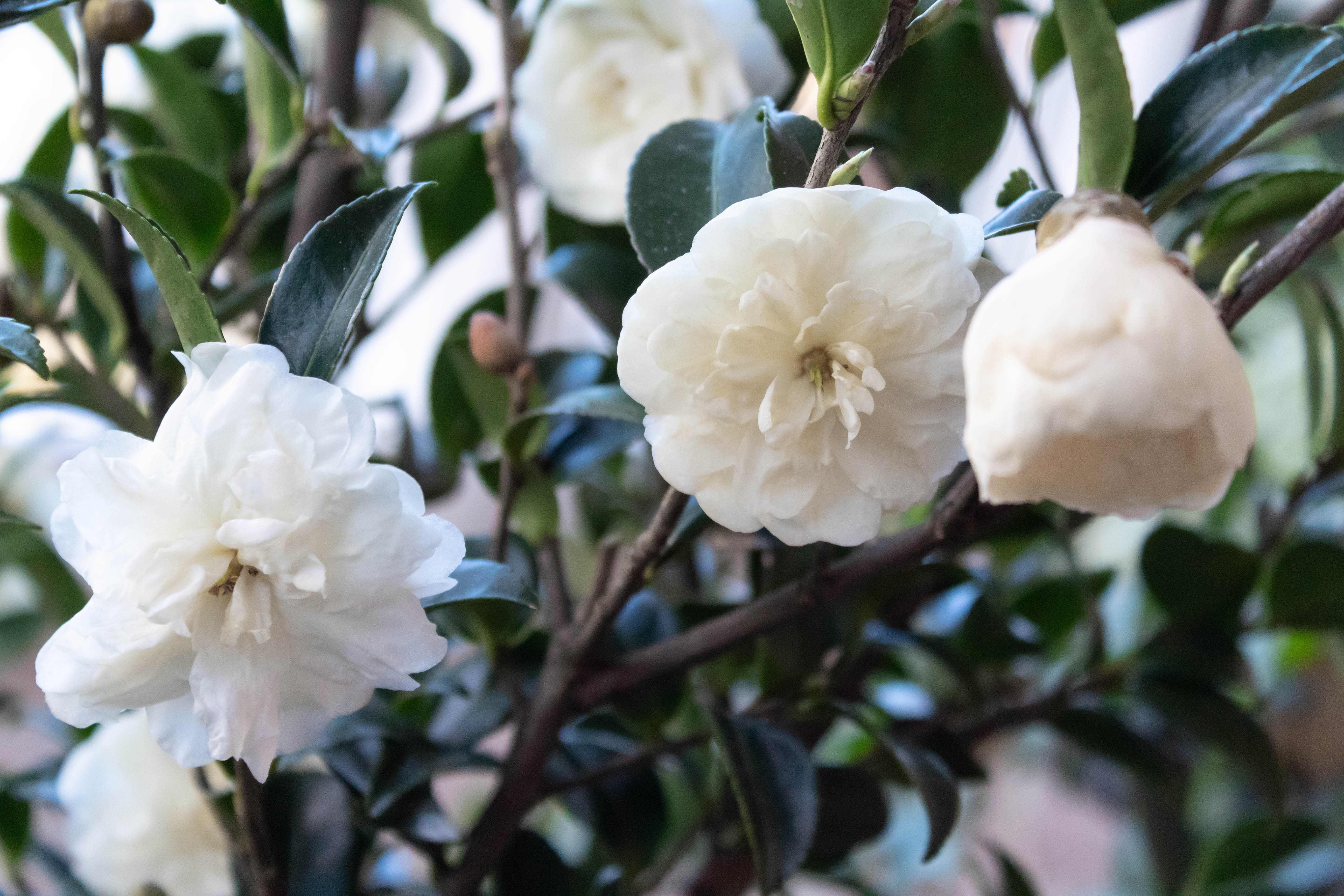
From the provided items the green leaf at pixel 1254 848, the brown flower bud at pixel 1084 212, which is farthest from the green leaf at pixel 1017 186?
the green leaf at pixel 1254 848

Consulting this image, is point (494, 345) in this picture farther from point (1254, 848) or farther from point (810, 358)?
point (1254, 848)

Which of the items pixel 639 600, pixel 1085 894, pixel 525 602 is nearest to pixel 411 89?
pixel 639 600

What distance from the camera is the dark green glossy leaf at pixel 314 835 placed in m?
0.44

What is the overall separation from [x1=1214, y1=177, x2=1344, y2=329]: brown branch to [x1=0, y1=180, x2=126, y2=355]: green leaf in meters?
0.49

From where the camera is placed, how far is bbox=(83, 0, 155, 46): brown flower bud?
0.41 meters

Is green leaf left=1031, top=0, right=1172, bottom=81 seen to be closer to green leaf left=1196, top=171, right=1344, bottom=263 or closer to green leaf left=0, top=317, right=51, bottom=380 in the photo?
green leaf left=1196, top=171, right=1344, bottom=263

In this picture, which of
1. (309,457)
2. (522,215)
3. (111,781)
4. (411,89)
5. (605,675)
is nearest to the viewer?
(309,457)

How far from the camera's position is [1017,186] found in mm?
361

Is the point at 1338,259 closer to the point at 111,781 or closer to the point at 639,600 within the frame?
the point at 639,600

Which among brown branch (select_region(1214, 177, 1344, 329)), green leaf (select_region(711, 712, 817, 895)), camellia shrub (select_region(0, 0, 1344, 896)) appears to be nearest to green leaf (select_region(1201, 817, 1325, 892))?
camellia shrub (select_region(0, 0, 1344, 896))

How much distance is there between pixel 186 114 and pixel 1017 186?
0.53 m

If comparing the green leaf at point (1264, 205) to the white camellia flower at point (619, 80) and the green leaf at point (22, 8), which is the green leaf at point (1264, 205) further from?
the green leaf at point (22, 8)

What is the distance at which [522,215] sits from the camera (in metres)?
1.39

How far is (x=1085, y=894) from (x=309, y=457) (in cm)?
134
